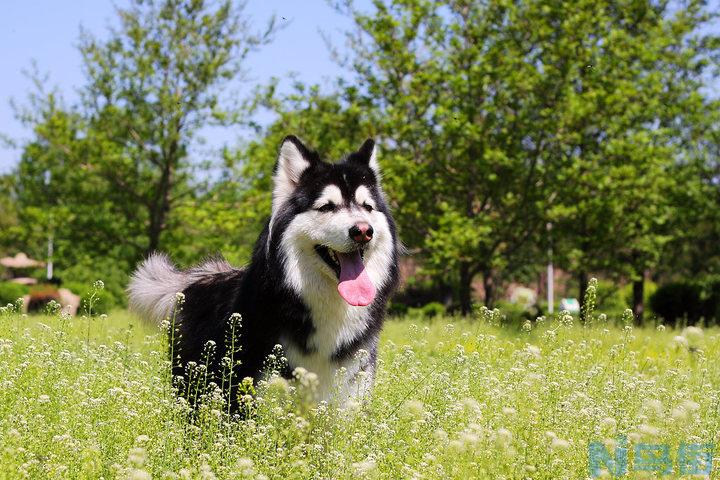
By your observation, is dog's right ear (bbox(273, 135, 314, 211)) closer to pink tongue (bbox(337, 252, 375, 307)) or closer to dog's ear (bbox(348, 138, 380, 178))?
dog's ear (bbox(348, 138, 380, 178))

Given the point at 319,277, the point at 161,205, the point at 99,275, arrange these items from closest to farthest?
the point at 319,277 < the point at 161,205 < the point at 99,275

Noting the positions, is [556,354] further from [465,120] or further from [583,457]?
[465,120]

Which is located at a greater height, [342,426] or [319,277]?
[319,277]

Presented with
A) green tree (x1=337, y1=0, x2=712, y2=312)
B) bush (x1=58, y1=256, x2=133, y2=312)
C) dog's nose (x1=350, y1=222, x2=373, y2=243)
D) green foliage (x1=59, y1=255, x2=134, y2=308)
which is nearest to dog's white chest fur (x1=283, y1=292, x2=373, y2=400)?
dog's nose (x1=350, y1=222, x2=373, y2=243)

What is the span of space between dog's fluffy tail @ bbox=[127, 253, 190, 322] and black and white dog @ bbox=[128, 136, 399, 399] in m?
1.20

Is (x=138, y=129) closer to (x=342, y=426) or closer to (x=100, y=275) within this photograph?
(x=100, y=275)

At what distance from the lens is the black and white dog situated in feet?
19.0

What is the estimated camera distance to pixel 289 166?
20.4ft

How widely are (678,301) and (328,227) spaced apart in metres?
21.3

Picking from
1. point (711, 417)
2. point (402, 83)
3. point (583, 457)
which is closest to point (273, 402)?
point (583, 457)

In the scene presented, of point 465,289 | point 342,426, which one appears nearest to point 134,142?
point 465,289
